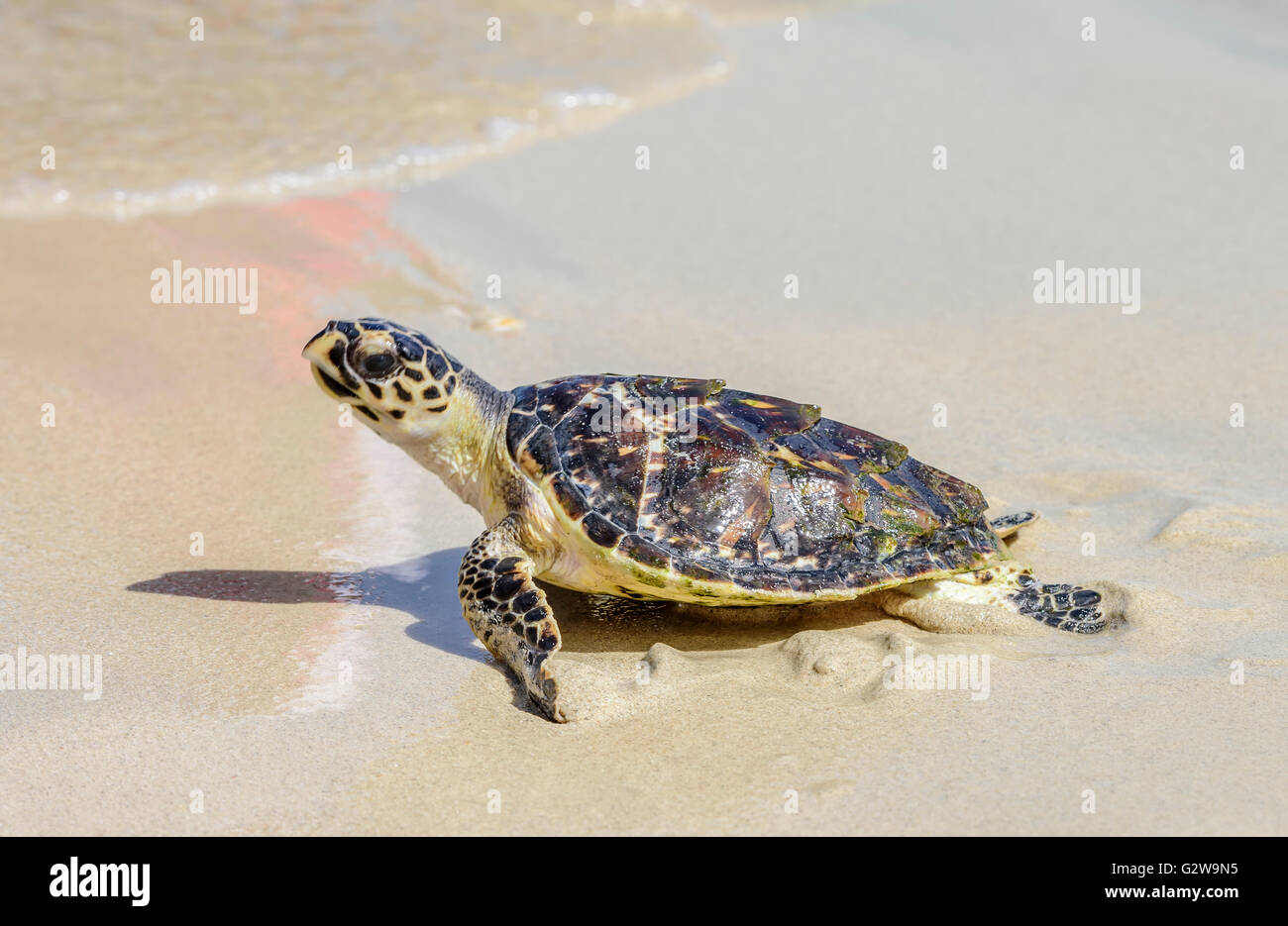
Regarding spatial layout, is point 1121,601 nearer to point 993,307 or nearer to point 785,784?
point 785,784

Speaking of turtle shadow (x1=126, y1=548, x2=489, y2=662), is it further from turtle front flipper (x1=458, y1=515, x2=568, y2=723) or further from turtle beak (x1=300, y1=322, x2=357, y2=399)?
turtle beak (x1=300, y1=322, x2=357, y2=399)

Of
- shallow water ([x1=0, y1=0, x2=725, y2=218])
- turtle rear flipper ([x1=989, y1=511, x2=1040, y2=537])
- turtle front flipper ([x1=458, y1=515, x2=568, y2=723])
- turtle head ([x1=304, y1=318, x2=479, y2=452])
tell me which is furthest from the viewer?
shallow water ([x1=0, y1=0, x2=725, y2=218])

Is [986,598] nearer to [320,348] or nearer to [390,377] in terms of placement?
[390,377]

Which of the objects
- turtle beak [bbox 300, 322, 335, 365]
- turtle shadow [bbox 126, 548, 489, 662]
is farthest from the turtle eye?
turtle shadow [bbox 126, 548, 489, 662]

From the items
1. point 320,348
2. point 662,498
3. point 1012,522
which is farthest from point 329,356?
point 1012,522

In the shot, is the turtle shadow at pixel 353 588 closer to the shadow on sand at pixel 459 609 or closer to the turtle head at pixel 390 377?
the shadow on sand at pixel 459 609
